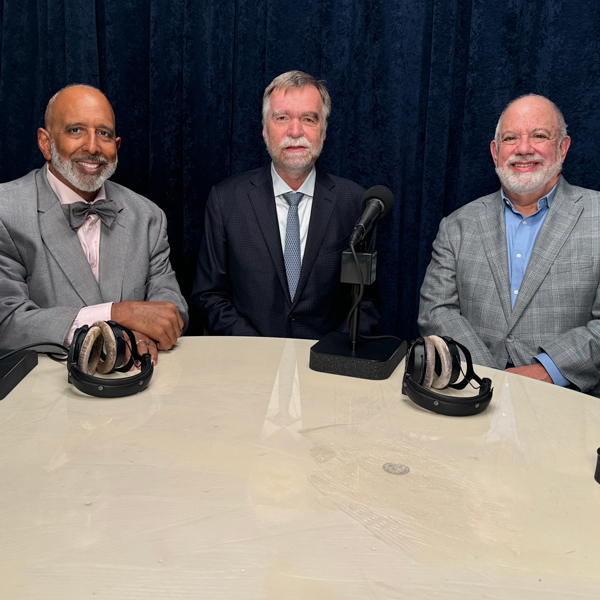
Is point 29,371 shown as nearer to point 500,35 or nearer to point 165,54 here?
point 165,54

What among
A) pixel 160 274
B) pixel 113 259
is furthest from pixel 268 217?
pixel 113 259

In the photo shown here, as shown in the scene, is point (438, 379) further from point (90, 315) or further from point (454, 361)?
point (90, 315)

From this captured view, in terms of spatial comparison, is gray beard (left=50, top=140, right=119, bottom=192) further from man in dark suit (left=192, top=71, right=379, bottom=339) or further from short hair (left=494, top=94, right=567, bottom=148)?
short hair (left=494, top=94, right=567, bottom=148)

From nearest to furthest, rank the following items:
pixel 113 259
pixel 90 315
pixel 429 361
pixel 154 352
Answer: pixel 429 361 < pixel 154 352 < pixel 90 315 < pixel 113 259

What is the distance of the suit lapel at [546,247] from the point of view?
2266 millimetres

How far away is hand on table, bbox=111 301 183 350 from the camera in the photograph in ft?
5.52

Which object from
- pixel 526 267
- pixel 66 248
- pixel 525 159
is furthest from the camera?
pixel 525 159

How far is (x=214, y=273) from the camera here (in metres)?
2.52

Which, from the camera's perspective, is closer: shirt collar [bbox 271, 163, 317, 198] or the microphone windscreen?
the microphone windscreen

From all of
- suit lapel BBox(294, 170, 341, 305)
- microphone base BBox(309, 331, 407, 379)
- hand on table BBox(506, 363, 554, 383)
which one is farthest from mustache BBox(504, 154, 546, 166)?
microphone base BBox(309, 331, 407, 379)

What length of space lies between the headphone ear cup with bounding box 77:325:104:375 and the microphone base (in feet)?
1.67

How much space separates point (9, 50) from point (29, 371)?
6.22ft

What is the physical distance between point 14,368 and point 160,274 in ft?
2.89

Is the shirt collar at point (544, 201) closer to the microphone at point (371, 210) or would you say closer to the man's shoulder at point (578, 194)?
the man's shoulder at point (578, 194)
